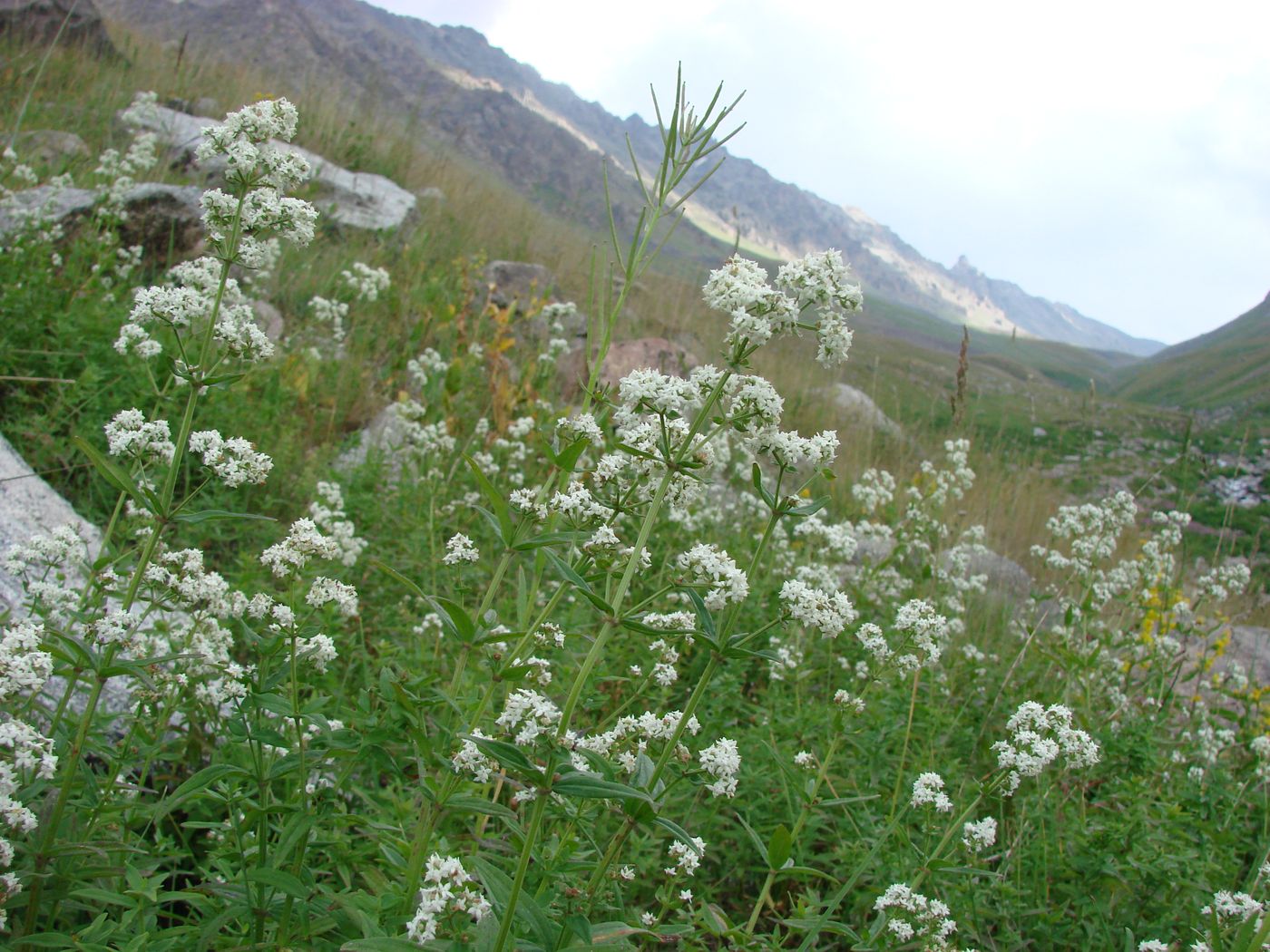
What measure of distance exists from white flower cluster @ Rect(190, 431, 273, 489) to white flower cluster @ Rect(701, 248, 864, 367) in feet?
4.29

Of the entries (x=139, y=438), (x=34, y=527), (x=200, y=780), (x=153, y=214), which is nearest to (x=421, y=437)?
(x=34, y=527)

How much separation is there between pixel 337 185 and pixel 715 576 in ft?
38.1

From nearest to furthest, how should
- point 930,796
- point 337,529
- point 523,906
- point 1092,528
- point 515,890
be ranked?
point 515,890
point 523,906
point 930,796
point 337,529
point 1092,528

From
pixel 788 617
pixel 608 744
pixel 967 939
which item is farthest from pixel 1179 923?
pixel 608 744

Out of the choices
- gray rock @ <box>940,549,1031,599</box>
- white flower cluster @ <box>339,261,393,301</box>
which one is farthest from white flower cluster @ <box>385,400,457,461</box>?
gray rock @ <box>940,549,1031,599</box>

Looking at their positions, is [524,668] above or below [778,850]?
above

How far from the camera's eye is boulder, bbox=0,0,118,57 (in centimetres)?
1210

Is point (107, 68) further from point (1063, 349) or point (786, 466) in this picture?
point (1063, 349)

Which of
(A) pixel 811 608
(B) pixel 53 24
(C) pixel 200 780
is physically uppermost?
(B) pixel 53 24

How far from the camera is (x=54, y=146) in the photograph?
8602 mm

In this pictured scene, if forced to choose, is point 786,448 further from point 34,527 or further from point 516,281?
point 516,281

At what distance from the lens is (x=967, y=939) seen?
2938 mm

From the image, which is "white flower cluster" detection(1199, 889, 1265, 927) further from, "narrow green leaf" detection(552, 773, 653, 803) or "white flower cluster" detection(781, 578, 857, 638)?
"narrow green leaf" detection(552, 773, 653, 803)

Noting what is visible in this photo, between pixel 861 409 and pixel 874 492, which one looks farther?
pixel 861 409
